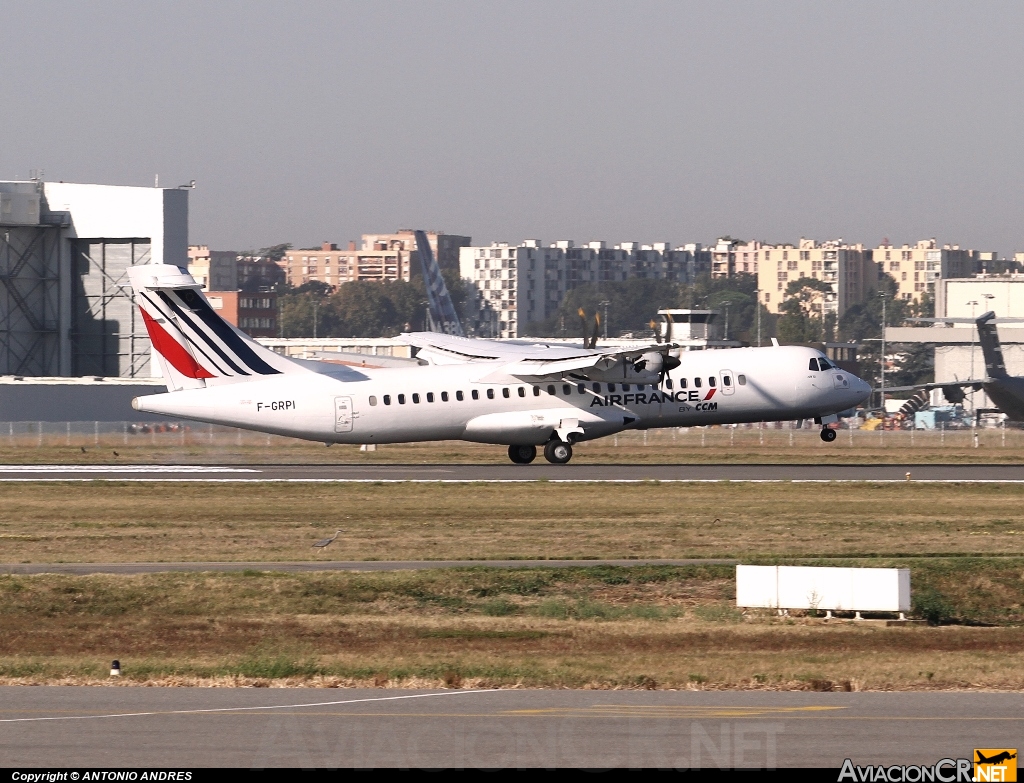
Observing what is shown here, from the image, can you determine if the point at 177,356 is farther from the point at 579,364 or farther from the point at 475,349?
the point at 579,364

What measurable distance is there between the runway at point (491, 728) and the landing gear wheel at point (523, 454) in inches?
1380

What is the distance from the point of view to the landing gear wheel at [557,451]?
1980 inches

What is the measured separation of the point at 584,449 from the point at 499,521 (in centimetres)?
2726

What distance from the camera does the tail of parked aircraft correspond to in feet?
157

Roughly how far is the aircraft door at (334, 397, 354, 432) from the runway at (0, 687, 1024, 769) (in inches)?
1235

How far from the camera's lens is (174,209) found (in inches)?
3720

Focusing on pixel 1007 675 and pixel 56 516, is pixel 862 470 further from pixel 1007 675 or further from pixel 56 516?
pixel 1007 675

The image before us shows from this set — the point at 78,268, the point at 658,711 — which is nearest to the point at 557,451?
the point at 658,711

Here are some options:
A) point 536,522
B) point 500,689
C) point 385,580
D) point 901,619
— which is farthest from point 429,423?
point 500,689

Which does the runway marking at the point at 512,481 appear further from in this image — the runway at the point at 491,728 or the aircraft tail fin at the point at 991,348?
the runway at the point at 491,728

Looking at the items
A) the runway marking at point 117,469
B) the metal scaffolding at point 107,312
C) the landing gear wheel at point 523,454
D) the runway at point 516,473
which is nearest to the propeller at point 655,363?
the runway at point 516,473

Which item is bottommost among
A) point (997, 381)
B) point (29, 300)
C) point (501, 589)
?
point (501, 589)

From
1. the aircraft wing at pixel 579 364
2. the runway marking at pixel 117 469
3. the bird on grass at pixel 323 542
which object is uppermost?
the aircraft wing at pixel 579 364

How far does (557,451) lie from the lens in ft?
165
